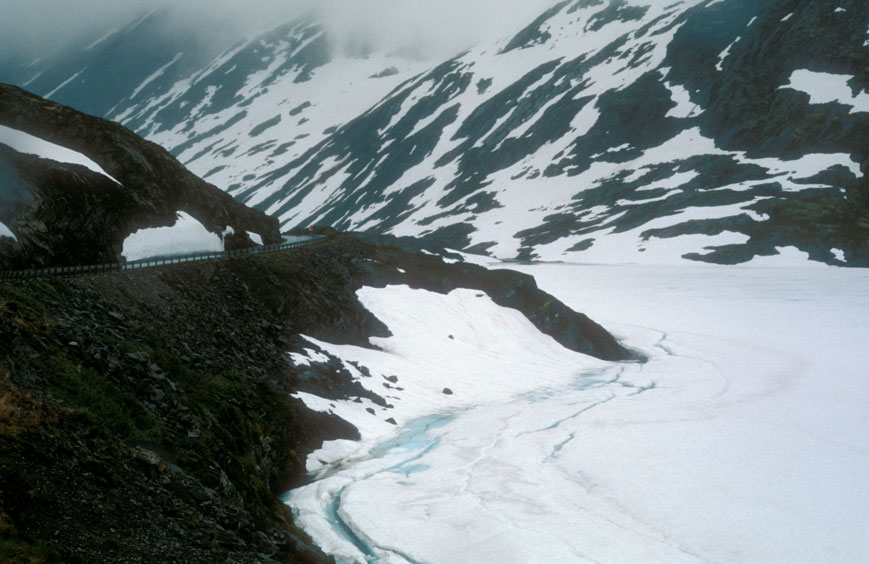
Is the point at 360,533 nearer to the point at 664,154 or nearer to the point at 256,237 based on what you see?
the point at 256,237

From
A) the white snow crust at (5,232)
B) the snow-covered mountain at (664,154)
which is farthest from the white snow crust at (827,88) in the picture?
the white snow crust at (5,232)

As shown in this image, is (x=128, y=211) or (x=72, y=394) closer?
(x=72, y=394)

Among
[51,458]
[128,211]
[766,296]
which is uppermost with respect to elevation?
[128,211]

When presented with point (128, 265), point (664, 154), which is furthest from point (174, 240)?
point (664, 154)

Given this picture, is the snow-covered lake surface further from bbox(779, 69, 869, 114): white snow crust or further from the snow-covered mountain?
bbox(779, 69, 869, 114): white snow crust

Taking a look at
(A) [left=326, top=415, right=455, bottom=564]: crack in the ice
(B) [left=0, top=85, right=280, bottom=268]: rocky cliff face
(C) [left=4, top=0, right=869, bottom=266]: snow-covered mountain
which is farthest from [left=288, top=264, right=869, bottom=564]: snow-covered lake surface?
(C) [left=4, top=0, right=869, bottom=266]: snow-covered mountain

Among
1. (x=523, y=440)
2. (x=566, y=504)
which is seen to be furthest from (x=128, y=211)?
(x=566, y=504)

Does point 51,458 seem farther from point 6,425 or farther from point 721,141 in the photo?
point 721,141
